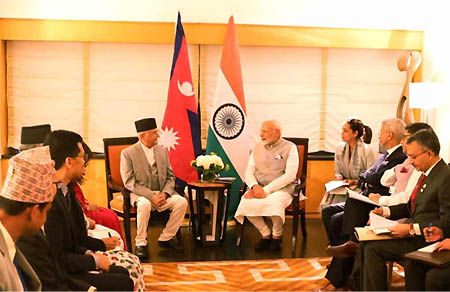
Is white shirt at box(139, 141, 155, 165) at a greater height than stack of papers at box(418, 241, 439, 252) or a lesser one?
greater

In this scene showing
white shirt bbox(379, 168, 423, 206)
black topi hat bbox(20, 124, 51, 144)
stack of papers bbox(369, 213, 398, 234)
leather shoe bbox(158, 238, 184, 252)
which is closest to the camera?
stack of papers bbox(369, 213, 398, 234)

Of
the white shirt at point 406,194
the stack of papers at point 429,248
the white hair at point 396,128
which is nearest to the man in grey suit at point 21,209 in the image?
the stack of papers at point 429,248

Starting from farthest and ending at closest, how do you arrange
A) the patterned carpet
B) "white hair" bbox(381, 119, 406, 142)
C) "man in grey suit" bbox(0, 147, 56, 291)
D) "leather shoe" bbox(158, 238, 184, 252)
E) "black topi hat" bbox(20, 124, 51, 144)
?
"leather shoe" bbox(158, 238, 184, 252) → "black topi hat" bbox(20, 124, 51, 144) → "white hair" bbox(381, 119, 406, 142) → the patterned carpet → "man in grey suit" bbox(0, 147, 56, 291)

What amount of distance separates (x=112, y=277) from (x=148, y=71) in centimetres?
448

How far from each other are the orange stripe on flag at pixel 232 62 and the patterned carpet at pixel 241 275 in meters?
2.27

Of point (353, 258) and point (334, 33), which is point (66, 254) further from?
point (334, 33)

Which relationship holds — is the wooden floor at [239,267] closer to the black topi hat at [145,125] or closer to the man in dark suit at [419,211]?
the man in dark suit at [419,211]

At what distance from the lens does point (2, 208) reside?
2.29 metres

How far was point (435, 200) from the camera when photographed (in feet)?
13.4

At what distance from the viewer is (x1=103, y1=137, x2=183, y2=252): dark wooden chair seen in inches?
236

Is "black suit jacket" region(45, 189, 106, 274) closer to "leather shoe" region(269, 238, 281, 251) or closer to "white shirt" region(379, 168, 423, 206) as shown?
"white shirt" region(379, 168, 423, 206)

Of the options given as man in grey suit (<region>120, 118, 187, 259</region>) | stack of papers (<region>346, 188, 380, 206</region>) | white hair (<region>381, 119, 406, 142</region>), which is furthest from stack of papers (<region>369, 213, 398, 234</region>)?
man in grey suit (<region>120, 118, 187, 259</region>)

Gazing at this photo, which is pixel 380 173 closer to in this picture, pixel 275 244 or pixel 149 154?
pixel 275 244

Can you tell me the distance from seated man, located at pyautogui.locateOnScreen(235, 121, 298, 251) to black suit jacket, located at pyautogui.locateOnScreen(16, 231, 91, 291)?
3.38 m
